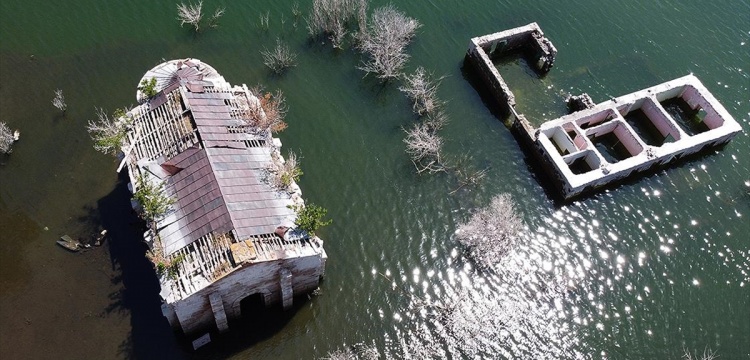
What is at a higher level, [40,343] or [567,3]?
[567,3]

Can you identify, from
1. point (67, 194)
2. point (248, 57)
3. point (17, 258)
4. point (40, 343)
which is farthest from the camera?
point (248, 57)

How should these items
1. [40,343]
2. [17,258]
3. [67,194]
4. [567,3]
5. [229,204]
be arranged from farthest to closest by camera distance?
[567,3]
[67,194]
[17,258]
[40,343]
[229,204]

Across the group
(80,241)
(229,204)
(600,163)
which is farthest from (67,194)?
(600,163)

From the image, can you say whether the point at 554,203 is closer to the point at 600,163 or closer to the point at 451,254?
the point at 600,163

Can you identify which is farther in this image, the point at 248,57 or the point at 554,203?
the point at 248,57

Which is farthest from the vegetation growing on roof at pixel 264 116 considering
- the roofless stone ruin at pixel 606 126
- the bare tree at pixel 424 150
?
the roofless stone ruin at pixel 606 126

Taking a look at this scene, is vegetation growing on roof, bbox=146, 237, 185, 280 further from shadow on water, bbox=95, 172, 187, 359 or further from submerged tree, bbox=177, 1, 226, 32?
submerged tree, bbox=177, 1, 226, 32

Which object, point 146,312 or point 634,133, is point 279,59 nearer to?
point 146,312

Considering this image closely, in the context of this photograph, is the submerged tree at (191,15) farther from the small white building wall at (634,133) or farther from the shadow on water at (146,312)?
the small white building wall at (634,133)

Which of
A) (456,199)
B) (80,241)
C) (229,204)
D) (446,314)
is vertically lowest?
(446,314)
